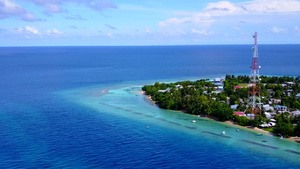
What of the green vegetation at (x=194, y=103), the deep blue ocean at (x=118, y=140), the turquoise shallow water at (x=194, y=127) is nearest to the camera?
the deep blue ocean at (x=118, y=140)

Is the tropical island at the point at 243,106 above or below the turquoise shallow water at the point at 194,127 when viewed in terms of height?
above

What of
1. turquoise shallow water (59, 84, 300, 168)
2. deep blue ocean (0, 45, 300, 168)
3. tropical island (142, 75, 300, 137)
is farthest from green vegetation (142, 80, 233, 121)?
deep blue ocean (0, 45, 300, 168)

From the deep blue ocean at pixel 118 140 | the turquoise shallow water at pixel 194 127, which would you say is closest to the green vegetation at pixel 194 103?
the turquoise shallow water at pixel 194 127

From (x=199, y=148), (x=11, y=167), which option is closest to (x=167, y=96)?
(x=199, y=148)

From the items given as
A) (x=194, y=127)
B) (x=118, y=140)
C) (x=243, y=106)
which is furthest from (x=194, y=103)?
(x=118, y=140)

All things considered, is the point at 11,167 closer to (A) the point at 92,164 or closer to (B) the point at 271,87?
(A) the point at 92,164

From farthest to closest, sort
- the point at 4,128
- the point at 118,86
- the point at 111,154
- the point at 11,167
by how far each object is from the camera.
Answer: the point at 118,86, the point at 4,128, the point at 111,154, the point at 11,167

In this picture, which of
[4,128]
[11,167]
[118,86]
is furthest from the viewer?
[118,86]

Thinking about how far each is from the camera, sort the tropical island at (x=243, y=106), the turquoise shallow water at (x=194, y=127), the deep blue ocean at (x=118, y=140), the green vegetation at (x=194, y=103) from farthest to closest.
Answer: the green vegetation at (x=194, y=103) → the tropical island at (x=243, y=106) → the turquoise shallow water at (x=194, y=127) → the deep blue ocean at (x=118, y=140)

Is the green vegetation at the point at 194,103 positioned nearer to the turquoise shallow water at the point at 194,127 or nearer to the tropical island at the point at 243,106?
the tropical island at the point at 243,106
